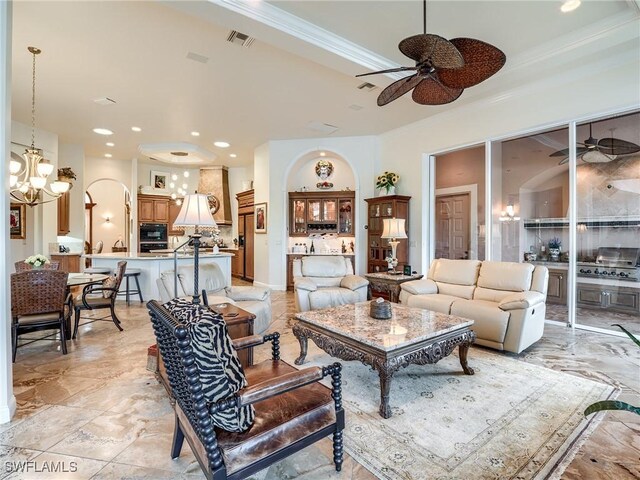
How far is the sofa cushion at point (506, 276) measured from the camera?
368 centimetres

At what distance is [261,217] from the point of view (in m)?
7.52

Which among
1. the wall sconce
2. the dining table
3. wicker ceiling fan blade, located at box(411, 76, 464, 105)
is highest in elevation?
wicker ceiling fan blade, located at box(411, 76, 464, 105)

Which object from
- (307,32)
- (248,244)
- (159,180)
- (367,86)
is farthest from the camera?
(159,180)

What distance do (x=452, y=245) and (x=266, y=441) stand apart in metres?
5.67

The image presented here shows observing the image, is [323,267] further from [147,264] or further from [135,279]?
[135,279]

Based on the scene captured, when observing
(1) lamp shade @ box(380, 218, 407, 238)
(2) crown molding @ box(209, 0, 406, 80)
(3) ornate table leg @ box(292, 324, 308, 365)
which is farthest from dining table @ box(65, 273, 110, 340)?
(1) lamp shade @ box(380, 218, 407, 238)

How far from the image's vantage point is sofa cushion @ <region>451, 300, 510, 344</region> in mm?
3236

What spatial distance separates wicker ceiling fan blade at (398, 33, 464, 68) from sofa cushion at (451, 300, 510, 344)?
7.87 feet

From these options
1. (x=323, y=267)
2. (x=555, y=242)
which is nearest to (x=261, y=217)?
(x=323, y=267)

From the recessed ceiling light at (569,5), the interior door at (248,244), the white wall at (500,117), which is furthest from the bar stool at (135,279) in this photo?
the recessed ceiling light at (569,5)

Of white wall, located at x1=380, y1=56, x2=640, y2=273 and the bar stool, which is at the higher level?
white wall, located at x1=380, y1=56, x2=640, y2=273

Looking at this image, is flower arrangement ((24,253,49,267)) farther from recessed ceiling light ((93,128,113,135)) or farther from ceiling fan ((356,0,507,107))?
ceiling fan ((356,0,507,107))

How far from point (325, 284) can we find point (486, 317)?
219 centimetres

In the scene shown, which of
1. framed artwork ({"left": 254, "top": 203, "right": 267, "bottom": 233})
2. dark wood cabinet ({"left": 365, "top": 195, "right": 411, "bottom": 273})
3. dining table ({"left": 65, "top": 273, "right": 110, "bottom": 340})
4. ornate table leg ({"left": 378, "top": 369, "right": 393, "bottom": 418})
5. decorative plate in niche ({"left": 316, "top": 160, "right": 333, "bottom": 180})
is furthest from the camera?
decorative plate in niche ({"left": 316, "top": 160, "right": 333, "bottom": 180})
